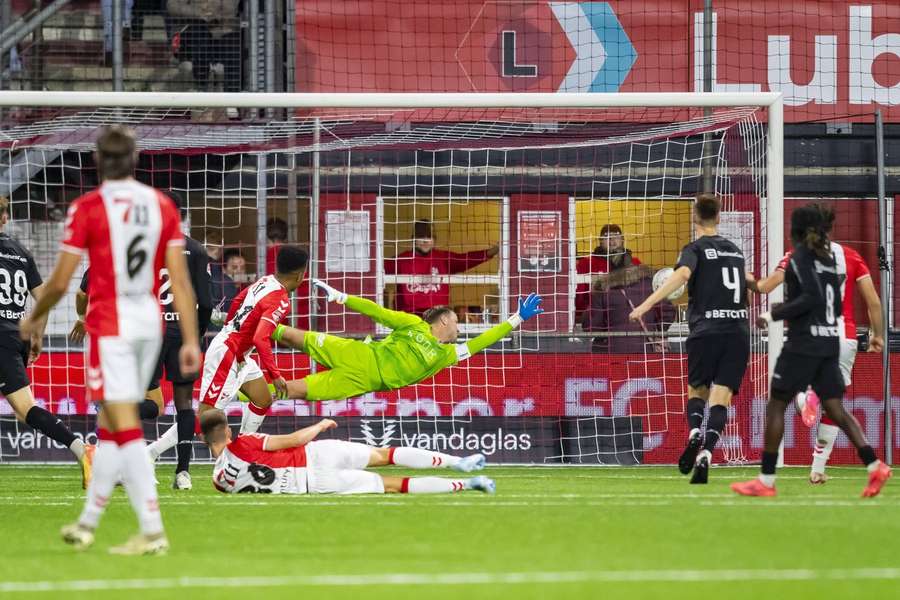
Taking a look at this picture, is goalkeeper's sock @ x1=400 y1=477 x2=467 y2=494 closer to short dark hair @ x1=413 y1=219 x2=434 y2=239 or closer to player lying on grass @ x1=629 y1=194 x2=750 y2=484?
player lying on grass @ x1=629 y1=194 x2=750 y2=484

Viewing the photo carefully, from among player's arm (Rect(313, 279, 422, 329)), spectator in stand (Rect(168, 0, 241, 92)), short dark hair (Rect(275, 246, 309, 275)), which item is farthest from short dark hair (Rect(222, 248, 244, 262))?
short dark hair (Rect(275, 246, 309, 275))

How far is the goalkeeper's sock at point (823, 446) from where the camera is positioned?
11.5m

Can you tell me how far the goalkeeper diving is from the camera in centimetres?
1264

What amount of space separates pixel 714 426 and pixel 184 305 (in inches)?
216

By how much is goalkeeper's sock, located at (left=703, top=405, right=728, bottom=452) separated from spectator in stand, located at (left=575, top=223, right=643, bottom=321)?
438cm

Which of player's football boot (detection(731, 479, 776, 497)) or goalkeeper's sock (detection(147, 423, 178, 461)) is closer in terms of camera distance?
player's football boot (detection(731, 479, 776, 497))

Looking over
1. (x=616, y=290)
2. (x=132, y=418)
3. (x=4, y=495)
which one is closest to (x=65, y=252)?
(x=132, y=418)

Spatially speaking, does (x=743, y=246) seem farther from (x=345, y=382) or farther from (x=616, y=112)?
(x=345, y=382)

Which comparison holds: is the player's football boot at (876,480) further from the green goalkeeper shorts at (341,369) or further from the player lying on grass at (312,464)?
the green goalkeeper shorts at (341,369)

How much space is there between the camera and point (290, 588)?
5.79m

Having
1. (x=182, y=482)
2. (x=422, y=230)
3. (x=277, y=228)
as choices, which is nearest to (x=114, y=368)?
(x=182, y=482)

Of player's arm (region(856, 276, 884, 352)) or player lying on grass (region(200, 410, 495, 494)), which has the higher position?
player's arm (region(856, 276, 884, 352))

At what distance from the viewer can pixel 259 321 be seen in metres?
11.4

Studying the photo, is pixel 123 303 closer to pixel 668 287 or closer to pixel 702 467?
pixel 668 287
